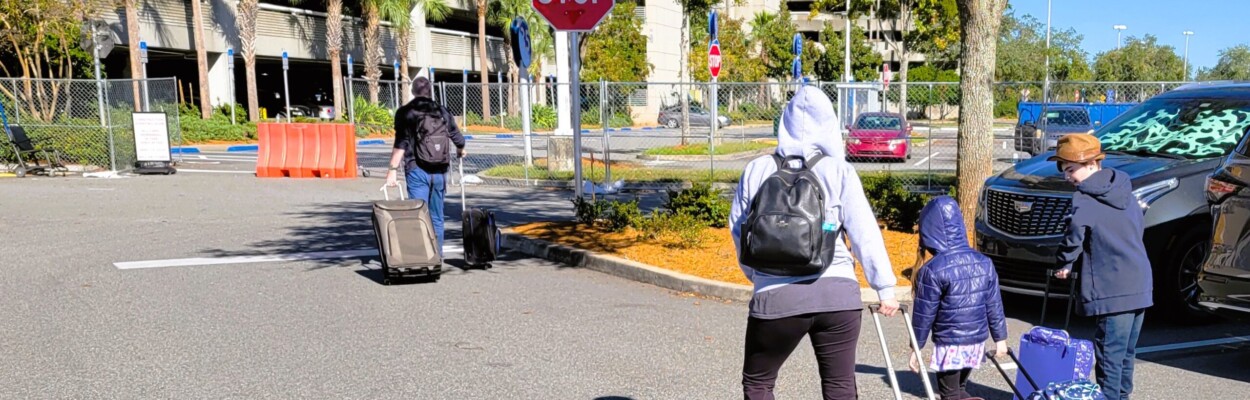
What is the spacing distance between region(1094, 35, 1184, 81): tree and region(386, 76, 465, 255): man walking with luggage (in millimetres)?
61411

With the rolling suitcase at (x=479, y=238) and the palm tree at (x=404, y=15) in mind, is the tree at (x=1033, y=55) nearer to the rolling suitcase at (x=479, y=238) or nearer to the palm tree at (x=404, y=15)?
the palm tree at (x=404, y=15)

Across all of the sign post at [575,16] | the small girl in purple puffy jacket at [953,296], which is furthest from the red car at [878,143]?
the small girl in purple puffy jacket at [953,296]

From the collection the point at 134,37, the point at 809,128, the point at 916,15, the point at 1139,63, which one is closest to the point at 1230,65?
the point at 1139,63

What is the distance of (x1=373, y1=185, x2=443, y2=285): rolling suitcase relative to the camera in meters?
8.03

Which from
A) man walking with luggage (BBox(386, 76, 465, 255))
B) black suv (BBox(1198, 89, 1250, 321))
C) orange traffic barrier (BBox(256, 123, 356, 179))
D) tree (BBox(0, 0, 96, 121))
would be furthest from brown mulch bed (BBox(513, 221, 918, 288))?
tree (BBox(0, 0, 96, 121))

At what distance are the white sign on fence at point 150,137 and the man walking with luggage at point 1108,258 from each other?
708 inches

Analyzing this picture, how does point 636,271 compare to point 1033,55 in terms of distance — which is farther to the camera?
point 1033,55

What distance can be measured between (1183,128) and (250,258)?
814 cm

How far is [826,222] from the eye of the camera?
334 cm

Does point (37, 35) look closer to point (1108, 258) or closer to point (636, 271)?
point (636, 271)

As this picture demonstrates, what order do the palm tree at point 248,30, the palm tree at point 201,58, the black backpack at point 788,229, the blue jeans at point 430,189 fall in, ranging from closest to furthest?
the black backpack at point 788,229 < the blue jeans at point 430,189 < the palm tree at point 201,58 < the palm tree at point 248,30

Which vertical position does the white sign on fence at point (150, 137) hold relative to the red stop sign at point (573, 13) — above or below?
below

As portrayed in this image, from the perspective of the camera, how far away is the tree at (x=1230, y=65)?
204 feet

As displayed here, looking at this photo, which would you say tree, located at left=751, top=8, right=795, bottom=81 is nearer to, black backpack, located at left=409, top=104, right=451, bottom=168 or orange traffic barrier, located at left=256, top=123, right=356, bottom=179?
orange traffic barrier, located at left=256, top=123, right=356, bottom=179
